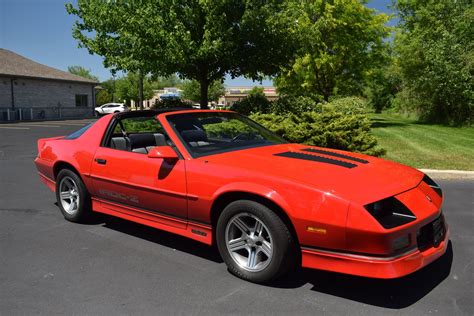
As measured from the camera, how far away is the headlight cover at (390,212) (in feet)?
9.86

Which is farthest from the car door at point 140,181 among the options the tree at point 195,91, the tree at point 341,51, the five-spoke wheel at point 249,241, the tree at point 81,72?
the tree at point 81,72

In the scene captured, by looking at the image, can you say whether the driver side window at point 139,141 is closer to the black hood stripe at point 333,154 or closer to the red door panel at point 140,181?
the red door panel at point 140,181

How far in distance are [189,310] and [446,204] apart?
4.56m

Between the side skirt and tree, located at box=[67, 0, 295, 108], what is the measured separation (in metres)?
7.41

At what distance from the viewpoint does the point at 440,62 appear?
2256 cm

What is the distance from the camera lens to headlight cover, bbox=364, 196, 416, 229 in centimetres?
301

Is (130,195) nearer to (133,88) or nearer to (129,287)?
(129,287)

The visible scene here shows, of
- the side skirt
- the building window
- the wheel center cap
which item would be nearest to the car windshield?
the side skirt

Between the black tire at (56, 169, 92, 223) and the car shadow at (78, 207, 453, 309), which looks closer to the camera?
the car shadow at (78, 207, 453, 309)

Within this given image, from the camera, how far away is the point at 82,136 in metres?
5.16

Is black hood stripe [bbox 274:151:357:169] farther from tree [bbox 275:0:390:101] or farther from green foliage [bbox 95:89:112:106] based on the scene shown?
green foliage [bbox 95:89:112:106]

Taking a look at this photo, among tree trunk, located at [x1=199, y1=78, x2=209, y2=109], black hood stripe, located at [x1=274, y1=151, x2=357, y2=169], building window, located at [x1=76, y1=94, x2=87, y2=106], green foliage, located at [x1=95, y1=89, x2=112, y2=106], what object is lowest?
black hood stripe, located at [x1=274, y1=151, x2=357, y2=169]

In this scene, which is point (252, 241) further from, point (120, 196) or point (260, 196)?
point (120, 196)

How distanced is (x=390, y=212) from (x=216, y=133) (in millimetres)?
2091
